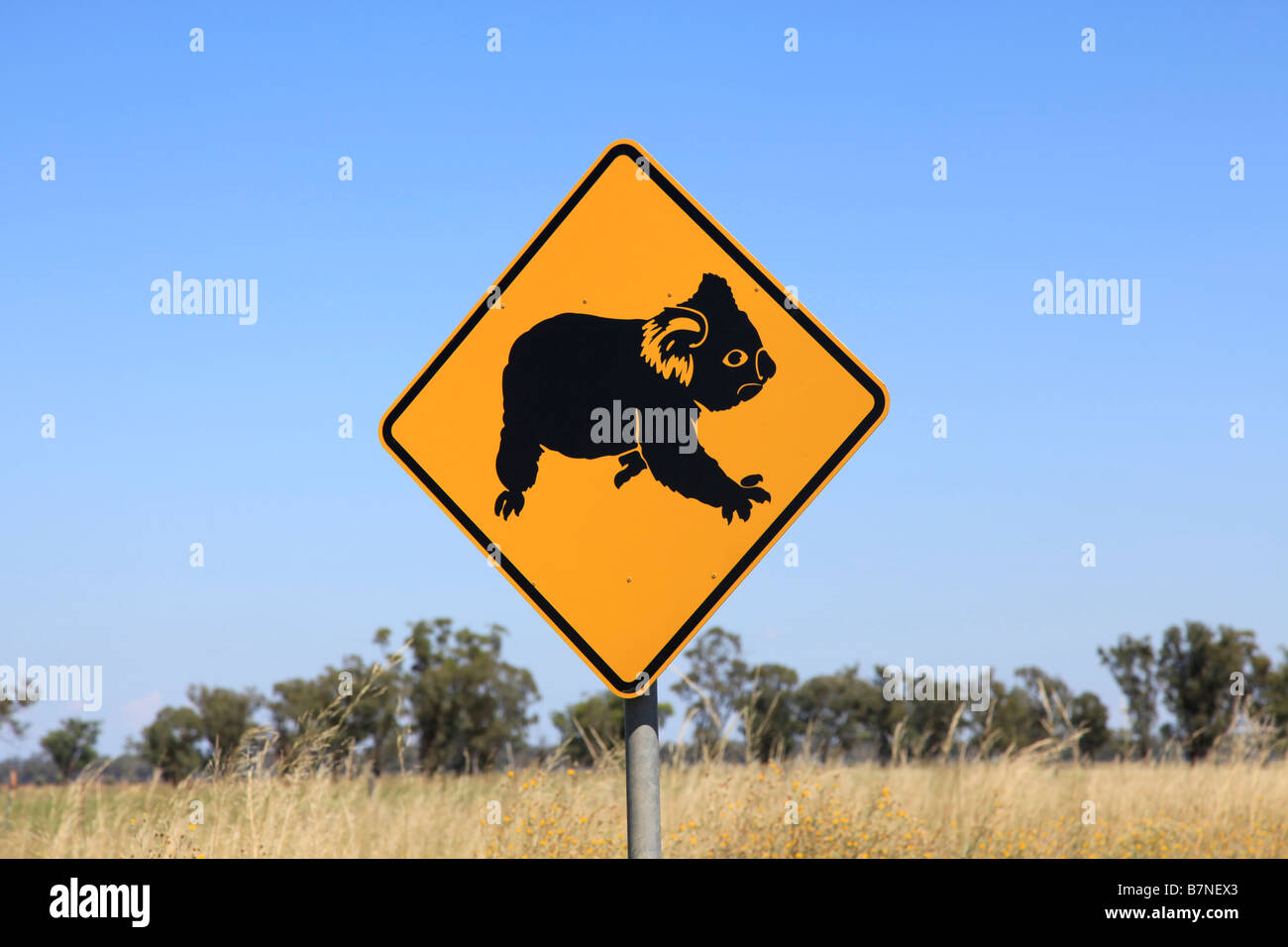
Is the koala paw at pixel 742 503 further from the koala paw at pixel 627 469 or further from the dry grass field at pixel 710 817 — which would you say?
the dry grass field at pixel 710 817

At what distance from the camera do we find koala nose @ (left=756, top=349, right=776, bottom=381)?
2402 millimetres

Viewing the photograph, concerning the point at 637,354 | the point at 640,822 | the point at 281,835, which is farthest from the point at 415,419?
the point at 281,835

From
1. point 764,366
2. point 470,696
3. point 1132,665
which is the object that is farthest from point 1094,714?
point 764,366

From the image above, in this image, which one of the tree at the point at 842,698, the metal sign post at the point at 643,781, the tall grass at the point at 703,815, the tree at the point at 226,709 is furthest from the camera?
the tree at the point at 842,698

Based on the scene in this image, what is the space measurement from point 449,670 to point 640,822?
1014 inches

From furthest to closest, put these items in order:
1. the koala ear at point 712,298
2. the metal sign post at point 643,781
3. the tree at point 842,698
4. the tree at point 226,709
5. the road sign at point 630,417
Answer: the tree at point 842,698 < the tree at point 226,709 < the koala ear at point 712,298 < the road sign at point 630,417 < the metal sign post at point 643,781

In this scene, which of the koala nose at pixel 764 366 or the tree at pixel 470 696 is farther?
the tree at pixel 470 696

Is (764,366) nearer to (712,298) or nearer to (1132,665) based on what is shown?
(712,298)

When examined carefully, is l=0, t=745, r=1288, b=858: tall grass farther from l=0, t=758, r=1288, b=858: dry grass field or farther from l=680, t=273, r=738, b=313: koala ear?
l=680, t=273, r=738, b=313: koala ear

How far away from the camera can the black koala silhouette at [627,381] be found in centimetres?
235

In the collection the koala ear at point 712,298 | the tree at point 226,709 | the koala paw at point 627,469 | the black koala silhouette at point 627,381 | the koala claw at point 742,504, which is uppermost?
the koala ear at point 712,298

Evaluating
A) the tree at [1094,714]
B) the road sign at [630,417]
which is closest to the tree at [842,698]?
the tree at [1094,714]

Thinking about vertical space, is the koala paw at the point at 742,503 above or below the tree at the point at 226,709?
above
